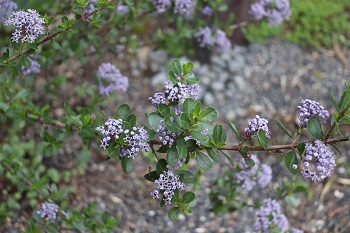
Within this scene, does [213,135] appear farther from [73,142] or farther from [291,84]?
[291,84]

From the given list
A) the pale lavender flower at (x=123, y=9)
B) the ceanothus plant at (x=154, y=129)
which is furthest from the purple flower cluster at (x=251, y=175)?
the pale lavender flower at (x=123, y=9)

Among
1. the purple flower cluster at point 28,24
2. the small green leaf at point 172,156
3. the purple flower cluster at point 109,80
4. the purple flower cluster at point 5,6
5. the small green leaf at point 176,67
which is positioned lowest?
the purple flower cluster at point 109,80

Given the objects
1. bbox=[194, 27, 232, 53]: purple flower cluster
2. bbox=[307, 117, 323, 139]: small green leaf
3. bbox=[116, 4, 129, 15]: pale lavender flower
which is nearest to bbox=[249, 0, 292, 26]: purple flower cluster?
bbox=[194, 27, 232, 53]: purple flower cluster

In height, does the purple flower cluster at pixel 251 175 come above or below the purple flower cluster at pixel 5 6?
below

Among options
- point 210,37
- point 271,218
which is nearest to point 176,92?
point 271,218

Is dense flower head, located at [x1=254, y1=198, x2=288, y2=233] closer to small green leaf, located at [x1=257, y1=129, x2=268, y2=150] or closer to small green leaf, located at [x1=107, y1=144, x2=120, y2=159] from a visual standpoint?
small green leaf, located at [x1=257, y1=129, x2=268, y2=150]

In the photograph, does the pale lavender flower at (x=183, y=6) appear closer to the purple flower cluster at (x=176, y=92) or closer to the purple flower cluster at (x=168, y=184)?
the purple flower cluster at (x=176, y=92)

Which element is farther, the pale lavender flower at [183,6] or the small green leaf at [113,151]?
the pale lavender flower at [183,6]
